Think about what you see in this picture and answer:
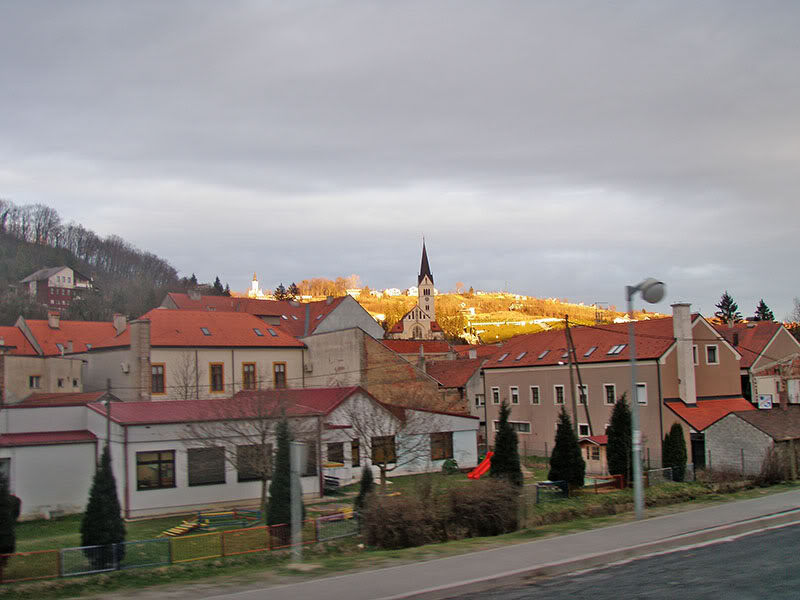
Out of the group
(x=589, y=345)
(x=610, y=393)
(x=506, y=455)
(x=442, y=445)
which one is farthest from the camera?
(x=589, y=345)

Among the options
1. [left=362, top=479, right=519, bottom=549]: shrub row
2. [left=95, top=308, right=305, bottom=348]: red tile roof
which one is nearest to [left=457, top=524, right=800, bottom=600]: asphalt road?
[left=362, top=479, right=519, bottom=549]: shrub row

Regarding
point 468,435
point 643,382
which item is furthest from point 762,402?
point 468,435

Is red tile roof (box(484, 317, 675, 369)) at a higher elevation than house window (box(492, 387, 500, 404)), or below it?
higher

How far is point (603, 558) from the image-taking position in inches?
406

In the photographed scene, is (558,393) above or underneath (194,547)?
above

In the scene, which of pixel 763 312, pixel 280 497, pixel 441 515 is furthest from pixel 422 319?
pixel 441 515

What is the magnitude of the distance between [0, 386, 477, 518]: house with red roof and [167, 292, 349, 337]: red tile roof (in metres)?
35.6

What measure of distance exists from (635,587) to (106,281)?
461ft

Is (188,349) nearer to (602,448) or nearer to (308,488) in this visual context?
(308,488)

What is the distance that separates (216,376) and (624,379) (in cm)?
2854

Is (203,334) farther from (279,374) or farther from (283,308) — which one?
(283,308)

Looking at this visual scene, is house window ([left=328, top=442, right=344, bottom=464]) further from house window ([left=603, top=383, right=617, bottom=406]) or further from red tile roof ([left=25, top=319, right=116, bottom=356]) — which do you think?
red tile roof ([left=25, top=319, right=116, bottom=356])

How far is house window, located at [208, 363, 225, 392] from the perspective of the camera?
50.7 meters

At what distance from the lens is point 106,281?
445 feet
